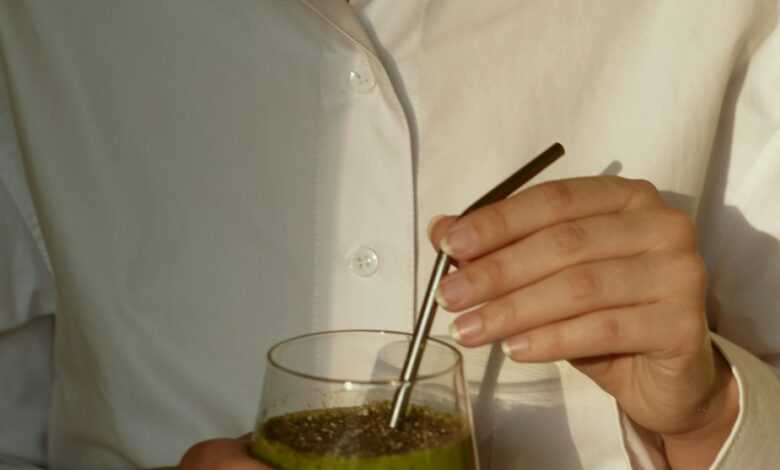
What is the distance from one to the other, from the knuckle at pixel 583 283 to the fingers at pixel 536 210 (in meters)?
0.04

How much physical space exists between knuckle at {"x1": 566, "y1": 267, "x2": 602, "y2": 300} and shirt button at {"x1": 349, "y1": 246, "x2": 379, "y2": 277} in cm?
30

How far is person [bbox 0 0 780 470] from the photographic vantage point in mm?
889

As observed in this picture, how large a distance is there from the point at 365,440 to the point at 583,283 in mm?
165

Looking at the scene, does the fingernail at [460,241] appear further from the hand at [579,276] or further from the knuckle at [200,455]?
the knuckle at [200,455]

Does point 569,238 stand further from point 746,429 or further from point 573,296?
point 746,429

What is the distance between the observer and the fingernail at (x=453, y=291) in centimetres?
63

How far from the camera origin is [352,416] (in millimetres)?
617

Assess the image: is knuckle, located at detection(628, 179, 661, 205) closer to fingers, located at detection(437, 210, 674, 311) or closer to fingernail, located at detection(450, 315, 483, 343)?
fingers, located at detection(437, 210, 674, 311)

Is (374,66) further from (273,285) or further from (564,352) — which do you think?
(564,352)

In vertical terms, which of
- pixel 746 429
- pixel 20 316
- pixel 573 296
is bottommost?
pixel 20 316

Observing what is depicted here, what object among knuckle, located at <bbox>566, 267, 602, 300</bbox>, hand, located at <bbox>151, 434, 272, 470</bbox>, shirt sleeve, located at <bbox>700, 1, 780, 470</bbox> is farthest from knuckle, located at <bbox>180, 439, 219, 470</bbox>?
shirt sleeve, located at <bbox>700, 1, 780, 470</bbox>

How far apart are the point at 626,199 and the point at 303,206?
13.9 inches

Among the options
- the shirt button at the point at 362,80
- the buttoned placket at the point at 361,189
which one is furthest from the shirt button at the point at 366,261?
the shirt button at the point at 362,80

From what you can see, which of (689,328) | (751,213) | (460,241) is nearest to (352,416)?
(460,241)
